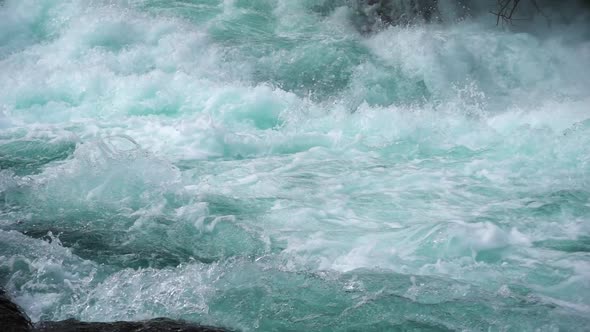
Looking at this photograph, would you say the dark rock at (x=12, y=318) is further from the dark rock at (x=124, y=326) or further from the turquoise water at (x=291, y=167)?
A: the turquoise water at (x=291, y=167)

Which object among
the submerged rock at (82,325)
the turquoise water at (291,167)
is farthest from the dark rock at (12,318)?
the turquoise water at (291,167)

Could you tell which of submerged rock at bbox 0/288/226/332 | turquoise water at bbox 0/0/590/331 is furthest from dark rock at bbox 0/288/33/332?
turquoise water at bbox 0/0/590/331

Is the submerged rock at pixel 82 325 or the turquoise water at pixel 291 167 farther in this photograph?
the turquoise water at pixel 291 167

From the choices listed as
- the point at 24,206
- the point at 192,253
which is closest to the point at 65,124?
the point at 24,206

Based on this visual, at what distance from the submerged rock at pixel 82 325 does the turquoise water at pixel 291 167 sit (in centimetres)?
25

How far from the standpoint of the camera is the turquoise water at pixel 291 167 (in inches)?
165

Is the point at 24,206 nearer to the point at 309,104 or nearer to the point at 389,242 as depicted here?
the point at 389,242

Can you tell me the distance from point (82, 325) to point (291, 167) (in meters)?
4.29

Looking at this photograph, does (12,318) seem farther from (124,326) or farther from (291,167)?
(291,167)

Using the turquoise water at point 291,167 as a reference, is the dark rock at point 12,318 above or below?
above

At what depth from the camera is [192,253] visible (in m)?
5.01

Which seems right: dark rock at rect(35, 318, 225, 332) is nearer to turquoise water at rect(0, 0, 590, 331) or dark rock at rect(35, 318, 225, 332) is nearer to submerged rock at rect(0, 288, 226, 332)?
submerged rock at rect(0, 288, 226, 332)

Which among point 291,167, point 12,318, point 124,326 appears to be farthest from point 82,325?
point 291,167

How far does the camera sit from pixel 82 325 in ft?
11.4
